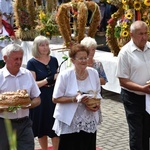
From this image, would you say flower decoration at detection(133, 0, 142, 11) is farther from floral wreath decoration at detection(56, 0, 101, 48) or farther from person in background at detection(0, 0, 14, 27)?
person in background at detection(0, 0, 14, 27)

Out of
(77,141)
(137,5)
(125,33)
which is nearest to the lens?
(77,141)

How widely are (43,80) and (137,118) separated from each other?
1.23 m

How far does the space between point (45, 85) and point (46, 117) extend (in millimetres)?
400

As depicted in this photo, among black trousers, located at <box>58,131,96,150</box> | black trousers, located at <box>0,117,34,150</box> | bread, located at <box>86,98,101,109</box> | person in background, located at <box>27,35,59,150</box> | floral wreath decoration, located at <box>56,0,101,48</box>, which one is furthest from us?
floral wreath decoration, located at <box>56,0,101,48</box>

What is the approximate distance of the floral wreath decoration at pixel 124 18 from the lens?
8.48m

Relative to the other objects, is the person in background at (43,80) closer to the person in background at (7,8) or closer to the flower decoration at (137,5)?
the flower decoration at (137,5)

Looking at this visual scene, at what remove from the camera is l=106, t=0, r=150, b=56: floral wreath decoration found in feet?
27.8

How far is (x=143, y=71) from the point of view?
4.95 metres

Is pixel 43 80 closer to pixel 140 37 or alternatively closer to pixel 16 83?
pixel 16 83

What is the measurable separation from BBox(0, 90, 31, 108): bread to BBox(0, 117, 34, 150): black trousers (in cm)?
21

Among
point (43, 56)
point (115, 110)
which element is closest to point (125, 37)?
point (115, 110)

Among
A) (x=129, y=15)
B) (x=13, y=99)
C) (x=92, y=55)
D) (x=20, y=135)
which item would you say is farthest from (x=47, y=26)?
(x=13, y=99)

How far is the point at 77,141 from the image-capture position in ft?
15.9

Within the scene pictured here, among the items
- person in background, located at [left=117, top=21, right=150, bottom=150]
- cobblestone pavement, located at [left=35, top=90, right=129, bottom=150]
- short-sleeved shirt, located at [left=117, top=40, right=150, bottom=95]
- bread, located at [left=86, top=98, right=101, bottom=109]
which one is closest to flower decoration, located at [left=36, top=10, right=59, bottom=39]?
cobblestone pavement, located at [left=35, top=90, right=129, bottom=150]
